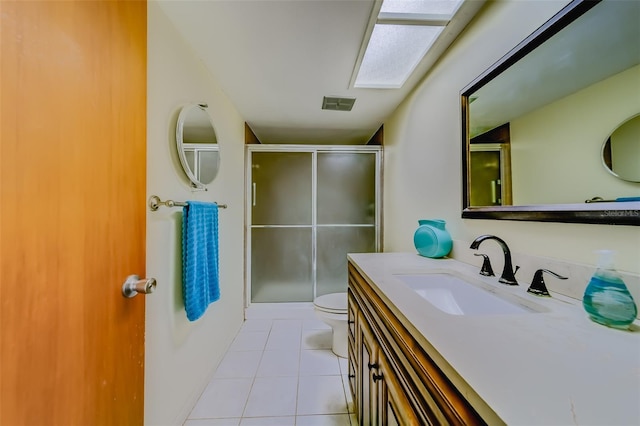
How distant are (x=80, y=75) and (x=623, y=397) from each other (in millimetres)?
1181

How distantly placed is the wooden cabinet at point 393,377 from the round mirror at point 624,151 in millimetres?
711

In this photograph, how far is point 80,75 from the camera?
1.84ft

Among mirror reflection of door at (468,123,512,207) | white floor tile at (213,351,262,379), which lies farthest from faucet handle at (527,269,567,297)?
white floor tile at (213,351,262,379)

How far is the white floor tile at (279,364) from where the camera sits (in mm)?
1655

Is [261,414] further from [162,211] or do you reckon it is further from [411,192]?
[411,192]

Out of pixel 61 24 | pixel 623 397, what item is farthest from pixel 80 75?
pixel 623 397

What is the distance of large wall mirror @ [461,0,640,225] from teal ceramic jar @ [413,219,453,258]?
0.29 meters

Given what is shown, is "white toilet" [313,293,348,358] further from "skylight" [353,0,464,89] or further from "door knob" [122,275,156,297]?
"skylight" [353,0,464,89]

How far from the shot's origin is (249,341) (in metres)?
2.10

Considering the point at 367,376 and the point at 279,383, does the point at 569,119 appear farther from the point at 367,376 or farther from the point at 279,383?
the point at 279,383

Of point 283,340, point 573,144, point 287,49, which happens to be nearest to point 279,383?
point 283,340

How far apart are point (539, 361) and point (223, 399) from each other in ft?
5.37

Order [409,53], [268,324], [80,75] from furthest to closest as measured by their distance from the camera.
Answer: [268,324], [409,53], [80,75]

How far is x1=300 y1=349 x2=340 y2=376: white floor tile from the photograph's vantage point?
166 cm
